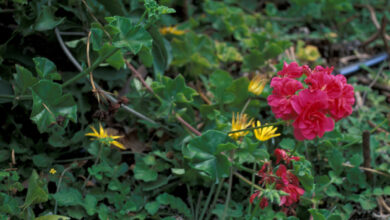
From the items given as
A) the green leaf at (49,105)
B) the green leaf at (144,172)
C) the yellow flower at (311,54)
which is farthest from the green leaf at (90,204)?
the yellow flower at (311,54)

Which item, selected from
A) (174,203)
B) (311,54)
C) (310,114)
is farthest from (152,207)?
(311,54)

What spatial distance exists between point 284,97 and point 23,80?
0.93m

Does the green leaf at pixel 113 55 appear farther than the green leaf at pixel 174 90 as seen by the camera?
No

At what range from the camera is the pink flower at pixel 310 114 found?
1281 mm

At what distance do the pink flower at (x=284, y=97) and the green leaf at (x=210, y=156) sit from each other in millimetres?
241

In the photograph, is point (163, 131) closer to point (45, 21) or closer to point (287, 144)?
point (287, 144)

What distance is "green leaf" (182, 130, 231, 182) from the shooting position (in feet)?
4.90

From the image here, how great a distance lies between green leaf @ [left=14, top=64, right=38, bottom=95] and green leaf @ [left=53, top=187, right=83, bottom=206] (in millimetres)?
403

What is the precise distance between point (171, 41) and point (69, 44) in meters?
0.59

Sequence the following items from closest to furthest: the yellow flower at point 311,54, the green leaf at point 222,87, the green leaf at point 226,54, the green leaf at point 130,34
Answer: the green leaf at point 130,34 → the green leaf at point 222,87 → the green leaf at point 226,54 → the yellow flower at point 311,54

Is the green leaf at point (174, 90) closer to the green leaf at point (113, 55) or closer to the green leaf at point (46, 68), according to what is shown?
the green leaf at point (113, 55)

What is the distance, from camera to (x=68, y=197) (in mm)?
1560

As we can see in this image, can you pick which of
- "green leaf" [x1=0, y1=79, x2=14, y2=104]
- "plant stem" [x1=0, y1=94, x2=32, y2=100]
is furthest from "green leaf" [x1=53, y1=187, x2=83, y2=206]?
"green leaf" [x1=0, y1=79, x2=14, y2=104]

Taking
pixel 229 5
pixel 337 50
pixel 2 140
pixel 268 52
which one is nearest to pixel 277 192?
pixel 268 52
